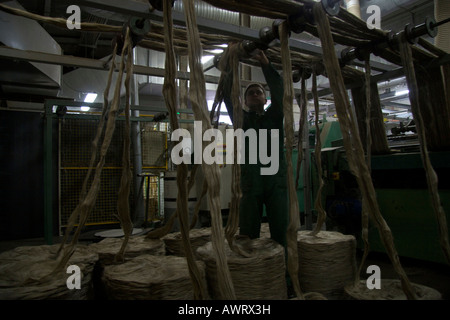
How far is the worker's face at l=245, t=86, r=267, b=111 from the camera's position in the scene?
A: 2.17 m

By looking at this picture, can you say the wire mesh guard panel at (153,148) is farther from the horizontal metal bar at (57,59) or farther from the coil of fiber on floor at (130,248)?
the coil of fiber on floor at (130,248)

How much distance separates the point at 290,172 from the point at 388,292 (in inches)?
35.2

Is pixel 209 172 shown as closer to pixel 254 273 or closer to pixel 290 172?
pixel 290 172

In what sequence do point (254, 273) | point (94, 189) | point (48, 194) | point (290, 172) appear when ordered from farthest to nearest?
1. point (48, 194)
2. point (254, 273)
3. point (94, 189)
4. point (290, 172)

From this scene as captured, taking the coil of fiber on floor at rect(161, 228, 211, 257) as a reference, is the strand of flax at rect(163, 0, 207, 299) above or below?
above

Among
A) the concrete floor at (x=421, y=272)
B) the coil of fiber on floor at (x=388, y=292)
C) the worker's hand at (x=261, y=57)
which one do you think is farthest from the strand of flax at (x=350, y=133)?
the concrete floor at (x=421, y=272)

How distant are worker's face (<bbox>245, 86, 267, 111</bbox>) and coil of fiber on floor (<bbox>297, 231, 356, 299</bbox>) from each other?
1.05m

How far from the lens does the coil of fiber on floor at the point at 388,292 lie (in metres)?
1.33

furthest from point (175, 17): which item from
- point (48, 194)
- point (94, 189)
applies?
point (48, 194)

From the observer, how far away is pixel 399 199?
2.65 metres

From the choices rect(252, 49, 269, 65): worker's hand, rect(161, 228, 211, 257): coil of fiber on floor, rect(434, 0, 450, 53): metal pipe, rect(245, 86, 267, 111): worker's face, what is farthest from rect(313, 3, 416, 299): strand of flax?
rect(434, 0, 450, 53): metal pipe

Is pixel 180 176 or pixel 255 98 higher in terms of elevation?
pixel 255 98

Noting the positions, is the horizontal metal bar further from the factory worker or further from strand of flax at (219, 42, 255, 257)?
strand of flax at (219, 42, 255, 257)

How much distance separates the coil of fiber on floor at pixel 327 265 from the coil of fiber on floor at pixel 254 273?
1.06 ft
